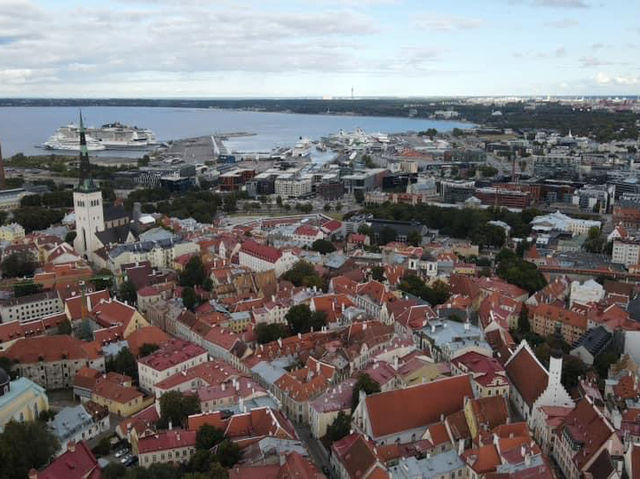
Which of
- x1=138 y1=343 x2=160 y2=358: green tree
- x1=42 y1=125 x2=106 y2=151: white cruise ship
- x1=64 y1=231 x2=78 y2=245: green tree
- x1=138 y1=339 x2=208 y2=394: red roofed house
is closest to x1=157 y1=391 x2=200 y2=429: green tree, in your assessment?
x1=138 y1=339 x2=208 y2=394: red roofed house

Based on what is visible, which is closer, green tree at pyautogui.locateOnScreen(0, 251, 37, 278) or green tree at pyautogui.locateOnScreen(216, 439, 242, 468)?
green tree at pyautogui.locateOnScreen(216, 439, 242, 468)

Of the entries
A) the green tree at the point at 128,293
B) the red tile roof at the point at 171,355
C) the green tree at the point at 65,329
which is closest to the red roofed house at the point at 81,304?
the green tree at the point at 65,329

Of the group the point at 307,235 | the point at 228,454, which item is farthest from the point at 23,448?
the point at 307,235

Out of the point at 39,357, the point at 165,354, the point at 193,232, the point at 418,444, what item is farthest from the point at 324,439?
the point at 193,232

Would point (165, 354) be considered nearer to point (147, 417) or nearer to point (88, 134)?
point (147, 417)

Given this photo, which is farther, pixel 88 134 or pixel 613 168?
pixel 88 134

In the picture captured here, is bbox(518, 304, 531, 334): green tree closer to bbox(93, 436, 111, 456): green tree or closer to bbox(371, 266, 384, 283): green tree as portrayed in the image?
bbox(371, 266, 384, 283): green tree
